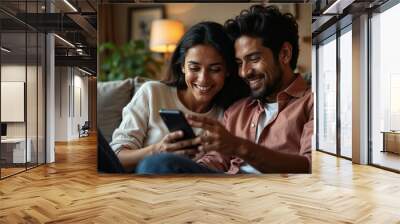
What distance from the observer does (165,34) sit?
15.1 feet

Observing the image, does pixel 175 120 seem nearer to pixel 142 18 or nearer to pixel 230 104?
pixel 230 104

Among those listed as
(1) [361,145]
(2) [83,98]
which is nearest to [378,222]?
(1) [361,145]

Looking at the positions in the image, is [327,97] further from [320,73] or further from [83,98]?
[83,98]

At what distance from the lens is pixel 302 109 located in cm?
466

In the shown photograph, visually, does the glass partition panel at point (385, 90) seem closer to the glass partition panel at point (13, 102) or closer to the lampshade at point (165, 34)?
the lampshade at point (165, 34)

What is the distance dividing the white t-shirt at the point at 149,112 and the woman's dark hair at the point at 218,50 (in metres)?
0.11

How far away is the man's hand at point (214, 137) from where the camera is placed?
452 centimetres

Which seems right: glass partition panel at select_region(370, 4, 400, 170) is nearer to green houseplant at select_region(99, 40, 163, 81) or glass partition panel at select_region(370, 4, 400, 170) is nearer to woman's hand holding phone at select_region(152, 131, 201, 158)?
woman's hand holding phone at select_region(152, 131, 201, 158)

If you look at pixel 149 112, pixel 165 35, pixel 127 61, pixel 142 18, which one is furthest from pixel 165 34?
pixel 149 112

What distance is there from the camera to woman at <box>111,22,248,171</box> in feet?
14.8

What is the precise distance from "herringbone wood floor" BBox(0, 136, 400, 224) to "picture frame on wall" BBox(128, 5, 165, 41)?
1855mm

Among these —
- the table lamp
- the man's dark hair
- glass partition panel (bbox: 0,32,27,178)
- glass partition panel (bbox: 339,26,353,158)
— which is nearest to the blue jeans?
the table lamp

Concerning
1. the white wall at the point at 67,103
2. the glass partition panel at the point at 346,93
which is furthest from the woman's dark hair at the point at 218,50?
the white wall at the point at 67,103

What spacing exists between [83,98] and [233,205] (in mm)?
15334
